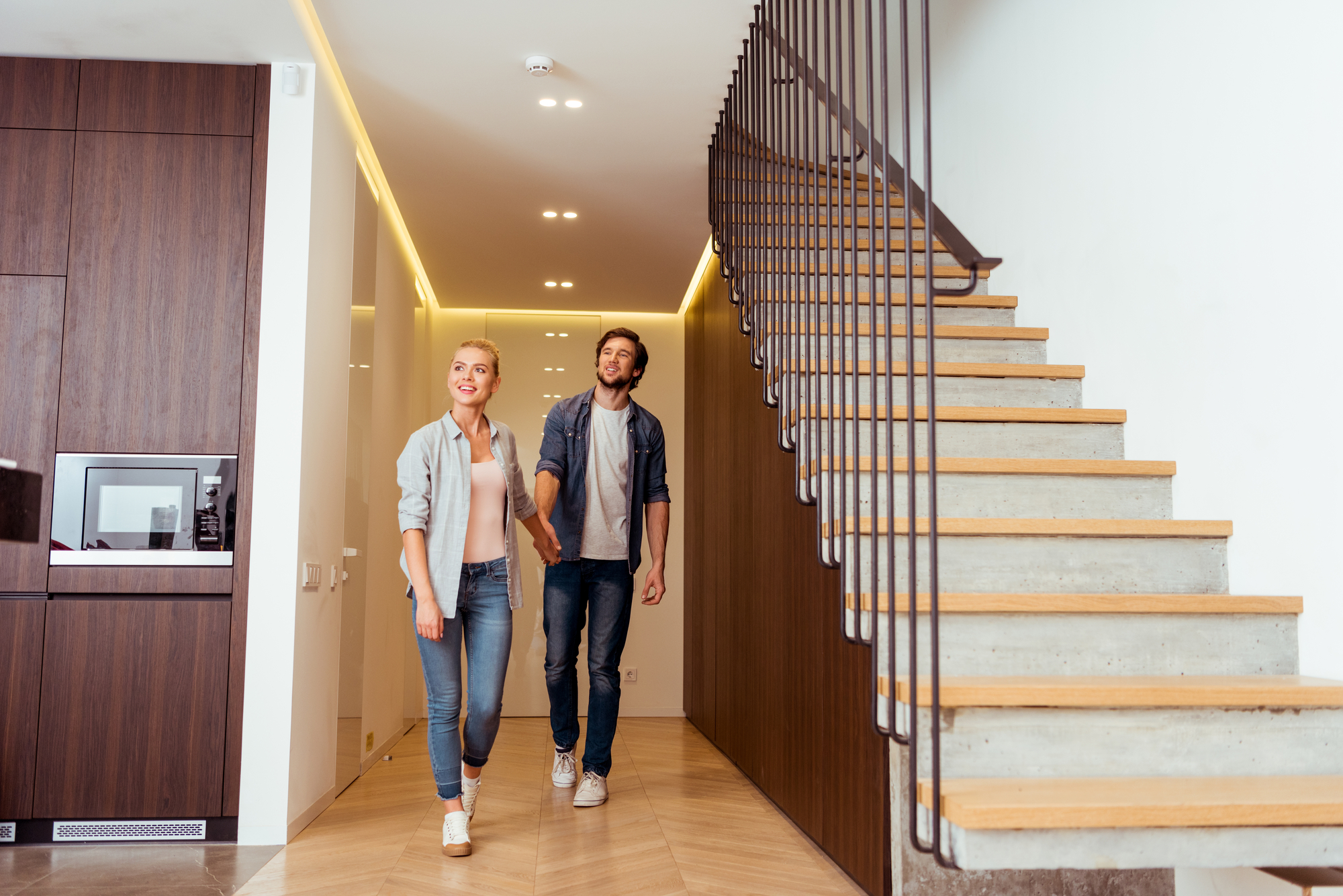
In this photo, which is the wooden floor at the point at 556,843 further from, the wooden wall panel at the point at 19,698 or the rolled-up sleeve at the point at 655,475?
the rolled-up sleeve at the point at 655,475

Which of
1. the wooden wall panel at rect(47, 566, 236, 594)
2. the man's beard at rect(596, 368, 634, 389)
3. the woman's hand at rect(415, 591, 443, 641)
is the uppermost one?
the man's beard at rect(596, 368, 634, 389)

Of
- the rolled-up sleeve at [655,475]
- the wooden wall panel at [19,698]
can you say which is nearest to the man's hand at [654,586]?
the rolled-up sleeve at [655,475]

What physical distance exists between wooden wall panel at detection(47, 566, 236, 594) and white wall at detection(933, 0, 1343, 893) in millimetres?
2579

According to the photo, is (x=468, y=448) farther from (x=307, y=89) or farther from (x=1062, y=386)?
(x=1062, y=386)

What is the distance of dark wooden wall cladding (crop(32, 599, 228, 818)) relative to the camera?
286 cm

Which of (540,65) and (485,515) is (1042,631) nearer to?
(485,515)

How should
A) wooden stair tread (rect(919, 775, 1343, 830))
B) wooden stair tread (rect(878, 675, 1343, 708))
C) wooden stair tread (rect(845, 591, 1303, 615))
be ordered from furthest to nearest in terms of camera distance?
wooden stair tread (rect(845, 591, 1303, 615)) < wooden stair tread (rect(878, 675, 1343, 708)) < wooden stair tread (rect(919, 775, 1343, 830))

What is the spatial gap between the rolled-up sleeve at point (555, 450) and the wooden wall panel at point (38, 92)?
1.77m

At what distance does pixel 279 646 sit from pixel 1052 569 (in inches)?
84.6

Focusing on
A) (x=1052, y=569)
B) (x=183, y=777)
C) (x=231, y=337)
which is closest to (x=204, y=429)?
(x=231, y=337)

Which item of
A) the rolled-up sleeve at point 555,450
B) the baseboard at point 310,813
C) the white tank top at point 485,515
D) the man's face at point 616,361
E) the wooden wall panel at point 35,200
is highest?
the wooden wall panel at point 35,200

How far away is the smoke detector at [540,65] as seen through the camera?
10.8 feet

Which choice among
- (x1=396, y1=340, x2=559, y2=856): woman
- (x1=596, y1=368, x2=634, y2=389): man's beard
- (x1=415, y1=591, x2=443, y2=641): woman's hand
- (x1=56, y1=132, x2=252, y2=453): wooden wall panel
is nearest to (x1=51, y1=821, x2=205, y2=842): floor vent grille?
(x1=396, y1=340, x2=559, y2=856): woman

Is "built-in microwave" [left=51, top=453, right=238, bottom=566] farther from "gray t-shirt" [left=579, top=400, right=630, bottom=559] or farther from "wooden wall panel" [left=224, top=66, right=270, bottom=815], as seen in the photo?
"gray t-shirt" [left=579, top=400, right=630, bottom=559]
